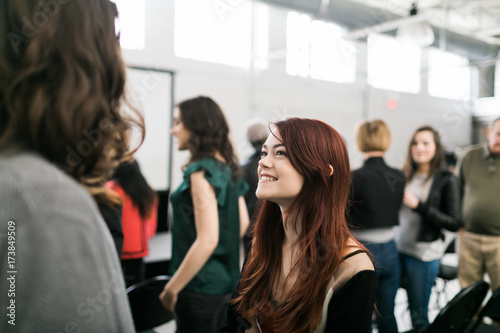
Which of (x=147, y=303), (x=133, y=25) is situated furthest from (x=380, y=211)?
(x=133, y=25)

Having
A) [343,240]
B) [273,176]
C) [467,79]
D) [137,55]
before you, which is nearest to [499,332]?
[343,240]

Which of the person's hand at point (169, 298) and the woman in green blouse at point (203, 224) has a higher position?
the woman in green blouse at point (203, 224)

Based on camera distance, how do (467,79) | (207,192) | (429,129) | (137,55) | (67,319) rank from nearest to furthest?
1. (67,319)
2. (207,192)
3. (429,129)
4. (137,55)
5. (467,79)

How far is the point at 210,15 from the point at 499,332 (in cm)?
458

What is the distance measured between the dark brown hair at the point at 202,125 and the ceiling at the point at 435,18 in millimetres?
3172

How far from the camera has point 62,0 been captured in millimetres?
458

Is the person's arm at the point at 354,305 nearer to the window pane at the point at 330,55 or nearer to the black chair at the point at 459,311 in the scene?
the black chair at the point at 459,311

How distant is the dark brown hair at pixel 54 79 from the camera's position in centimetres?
44

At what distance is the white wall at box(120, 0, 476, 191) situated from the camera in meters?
4.71

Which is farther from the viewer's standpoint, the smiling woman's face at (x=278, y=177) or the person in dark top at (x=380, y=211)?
the person in dark top at (x=380, y=211)

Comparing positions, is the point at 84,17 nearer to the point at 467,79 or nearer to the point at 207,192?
the point at 207,192

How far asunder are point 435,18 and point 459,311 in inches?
240

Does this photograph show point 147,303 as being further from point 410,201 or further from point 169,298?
point 410,201

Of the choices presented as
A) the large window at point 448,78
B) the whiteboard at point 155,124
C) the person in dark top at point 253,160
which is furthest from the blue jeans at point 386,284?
the large window at point 448,78
